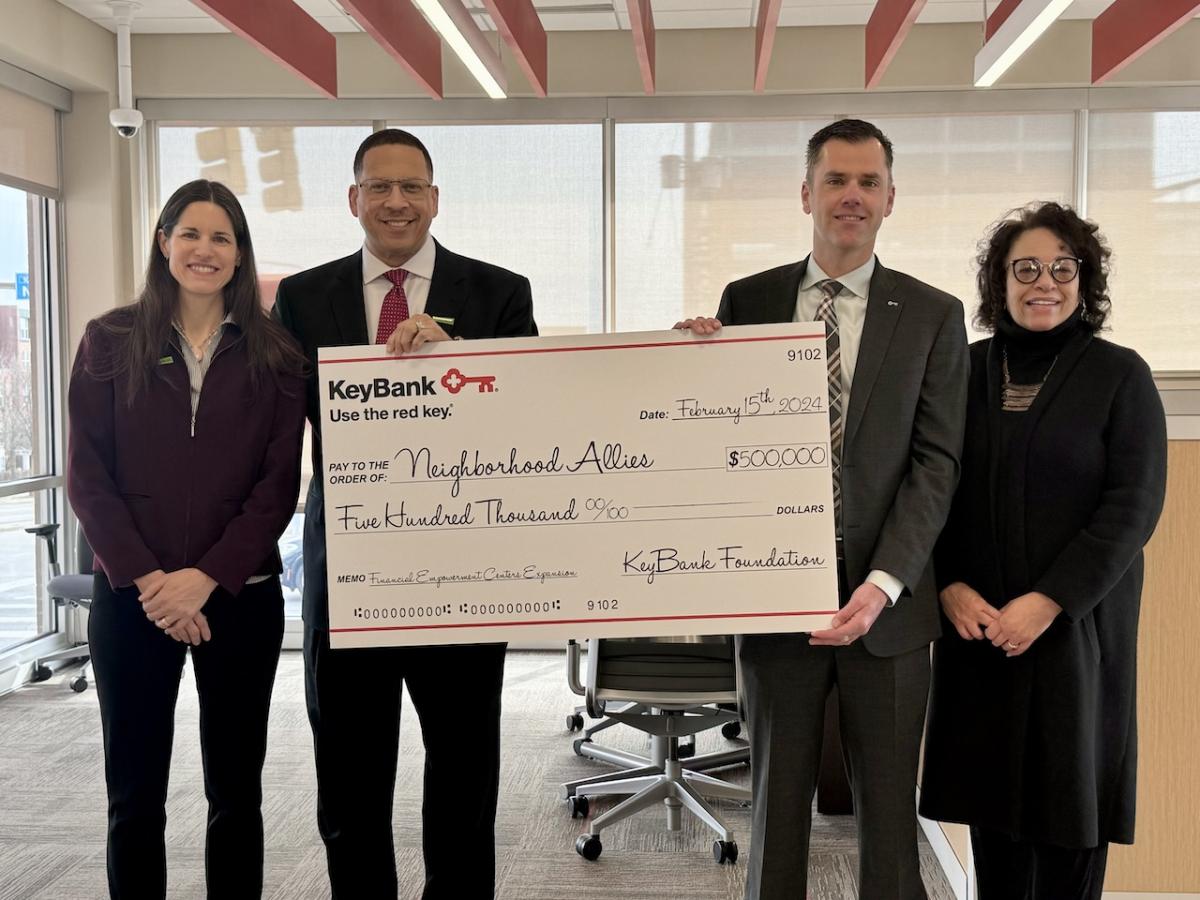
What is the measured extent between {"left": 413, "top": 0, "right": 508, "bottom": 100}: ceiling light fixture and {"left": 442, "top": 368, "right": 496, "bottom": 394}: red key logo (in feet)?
4.94

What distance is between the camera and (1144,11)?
3.65 m

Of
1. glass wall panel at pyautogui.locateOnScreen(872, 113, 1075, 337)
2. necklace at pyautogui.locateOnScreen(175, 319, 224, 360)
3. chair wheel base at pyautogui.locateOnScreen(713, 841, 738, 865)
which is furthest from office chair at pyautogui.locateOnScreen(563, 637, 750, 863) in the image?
glass wall panel at pyautogui.locateOnScreen(872, 113, 1075, 337)

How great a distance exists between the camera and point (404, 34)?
376cm

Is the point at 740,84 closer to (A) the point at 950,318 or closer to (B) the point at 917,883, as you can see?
(A) the point at 950,318

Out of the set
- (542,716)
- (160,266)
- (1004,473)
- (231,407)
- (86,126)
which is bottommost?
(542,716)

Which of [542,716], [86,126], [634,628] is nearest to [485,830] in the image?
[634,628]

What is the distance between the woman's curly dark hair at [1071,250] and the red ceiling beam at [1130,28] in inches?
75.7

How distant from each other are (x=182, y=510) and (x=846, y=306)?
4.28ft

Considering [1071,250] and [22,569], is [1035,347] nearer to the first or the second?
[1071,250]

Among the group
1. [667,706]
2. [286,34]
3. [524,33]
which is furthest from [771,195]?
[667,706]

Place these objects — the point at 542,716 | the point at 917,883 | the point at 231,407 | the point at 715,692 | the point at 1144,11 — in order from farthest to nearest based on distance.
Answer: the point at 542,716 → the point at 1144,11 → the point at 715,692 → the point at 231,407 → the point at 917,883

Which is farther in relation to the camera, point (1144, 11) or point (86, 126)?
point (86, 126)

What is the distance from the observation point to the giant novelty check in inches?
70.0

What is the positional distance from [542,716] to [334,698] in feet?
7.65
